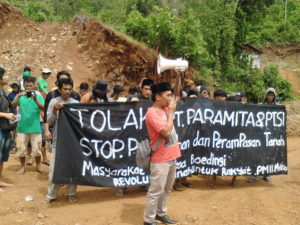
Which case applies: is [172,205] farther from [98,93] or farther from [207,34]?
[207,34]

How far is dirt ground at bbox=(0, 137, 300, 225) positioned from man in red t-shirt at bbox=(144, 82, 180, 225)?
2.01 feet

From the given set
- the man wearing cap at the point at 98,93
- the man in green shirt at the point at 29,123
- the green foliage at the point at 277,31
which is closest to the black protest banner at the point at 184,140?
the man wearing cap at the point at 98,93

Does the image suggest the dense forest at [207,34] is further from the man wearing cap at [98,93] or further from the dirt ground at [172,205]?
the dirt ground at [172,205]

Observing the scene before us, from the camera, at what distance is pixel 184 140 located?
559 cm

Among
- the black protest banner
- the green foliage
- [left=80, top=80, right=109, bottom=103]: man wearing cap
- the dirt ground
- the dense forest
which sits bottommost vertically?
the dirt ground

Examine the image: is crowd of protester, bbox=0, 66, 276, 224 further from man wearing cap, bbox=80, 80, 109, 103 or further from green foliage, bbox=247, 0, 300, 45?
green foliage, bbox=247, 0, 300, 45

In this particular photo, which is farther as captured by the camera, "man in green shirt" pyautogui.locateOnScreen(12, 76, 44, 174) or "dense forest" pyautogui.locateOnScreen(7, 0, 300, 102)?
"dense forest" pyautogui.locateOnScreen(7, 0, 300, 102)

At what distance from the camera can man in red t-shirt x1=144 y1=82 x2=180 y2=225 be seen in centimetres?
389

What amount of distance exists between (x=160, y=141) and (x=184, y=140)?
5.50ft

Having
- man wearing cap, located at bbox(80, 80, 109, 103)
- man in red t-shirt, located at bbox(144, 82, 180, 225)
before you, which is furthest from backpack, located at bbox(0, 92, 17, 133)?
man in red t-shirt, located at bbox(144, 82, 180, 225)

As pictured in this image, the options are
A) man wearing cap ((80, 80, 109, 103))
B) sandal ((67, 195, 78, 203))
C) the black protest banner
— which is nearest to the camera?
the black protest banner

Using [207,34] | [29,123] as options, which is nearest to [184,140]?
[29,123]

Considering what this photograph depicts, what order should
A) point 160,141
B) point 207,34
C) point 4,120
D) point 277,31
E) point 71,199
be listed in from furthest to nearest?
point 277,31
point 207,34
point 4,120
point 71,199
point 160,141

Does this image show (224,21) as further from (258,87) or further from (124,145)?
(124,145)
